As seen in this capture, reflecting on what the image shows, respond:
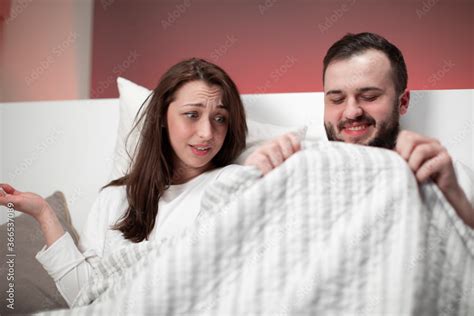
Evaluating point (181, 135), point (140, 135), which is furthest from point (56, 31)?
point (181, 135)

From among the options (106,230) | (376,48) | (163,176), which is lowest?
(106,230)

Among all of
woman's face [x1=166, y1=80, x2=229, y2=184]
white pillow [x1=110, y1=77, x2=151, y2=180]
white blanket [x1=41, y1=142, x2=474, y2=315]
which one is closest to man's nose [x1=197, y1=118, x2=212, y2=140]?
woman's face [x1=166, y1=80, x2=229, y2=184]

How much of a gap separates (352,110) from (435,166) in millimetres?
347

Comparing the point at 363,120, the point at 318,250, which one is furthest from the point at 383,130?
the point at 318,250

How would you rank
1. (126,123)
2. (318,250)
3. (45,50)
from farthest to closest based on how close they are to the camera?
(45,50)
(126,123)
(318,250)

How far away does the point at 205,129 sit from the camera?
1020 mm

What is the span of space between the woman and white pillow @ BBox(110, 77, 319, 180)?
5 cm

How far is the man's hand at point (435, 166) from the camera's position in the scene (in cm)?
67

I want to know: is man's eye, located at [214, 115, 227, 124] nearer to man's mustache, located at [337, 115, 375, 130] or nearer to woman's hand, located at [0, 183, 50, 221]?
man's mustache, located at [337, 115, 375, 130]

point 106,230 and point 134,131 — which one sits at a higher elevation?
point 134,131

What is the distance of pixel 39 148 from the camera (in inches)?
54.8

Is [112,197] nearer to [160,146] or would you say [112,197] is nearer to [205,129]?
[160,146]

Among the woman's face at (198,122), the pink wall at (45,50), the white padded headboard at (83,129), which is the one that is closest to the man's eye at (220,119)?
the woman's face at (198,122)

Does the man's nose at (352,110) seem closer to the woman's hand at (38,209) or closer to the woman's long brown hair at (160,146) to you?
the woman's long brown hair at (160,146)
